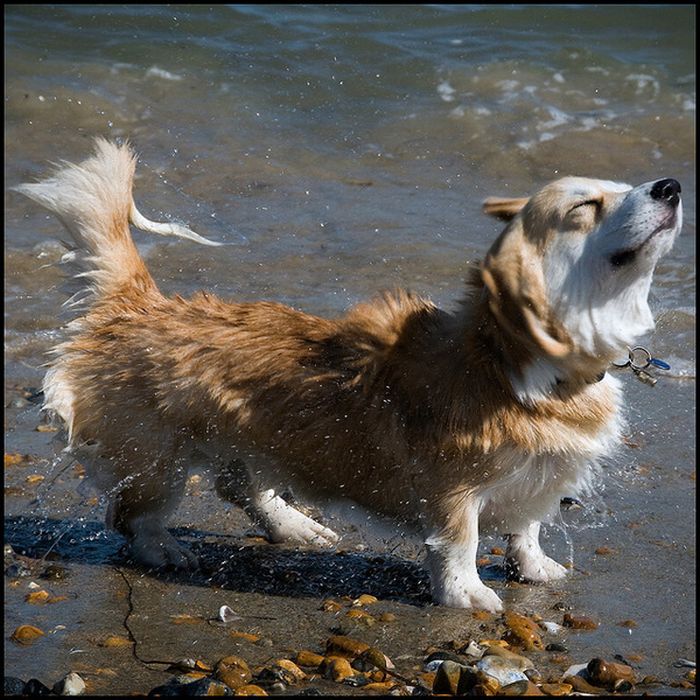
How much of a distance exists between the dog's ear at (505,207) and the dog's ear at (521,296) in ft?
0.96

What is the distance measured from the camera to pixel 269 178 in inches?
337

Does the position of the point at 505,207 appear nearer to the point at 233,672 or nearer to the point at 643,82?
the point at 233,672

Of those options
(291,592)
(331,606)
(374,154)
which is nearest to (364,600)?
(331,606)

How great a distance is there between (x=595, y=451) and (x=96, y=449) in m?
1.67

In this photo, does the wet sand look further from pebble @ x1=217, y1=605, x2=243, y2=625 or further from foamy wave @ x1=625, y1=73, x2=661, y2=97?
foamy wave @ x1=625, y1=73, x2=661, y2=97

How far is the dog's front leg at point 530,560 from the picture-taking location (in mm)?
4008

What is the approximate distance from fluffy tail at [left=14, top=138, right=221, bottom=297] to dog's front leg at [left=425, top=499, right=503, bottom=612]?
1360 millimetres

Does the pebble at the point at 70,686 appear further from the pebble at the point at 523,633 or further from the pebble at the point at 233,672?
the pebble at the point at 523,633

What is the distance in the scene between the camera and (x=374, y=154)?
9234mm

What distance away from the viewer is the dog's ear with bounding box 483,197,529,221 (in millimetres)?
3796

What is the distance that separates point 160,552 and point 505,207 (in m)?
1.66

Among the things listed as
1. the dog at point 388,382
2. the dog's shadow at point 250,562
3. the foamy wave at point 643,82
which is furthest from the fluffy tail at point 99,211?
the foamy wave at point 643,82

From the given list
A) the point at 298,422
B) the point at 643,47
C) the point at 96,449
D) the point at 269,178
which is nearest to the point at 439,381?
the point at 298,422

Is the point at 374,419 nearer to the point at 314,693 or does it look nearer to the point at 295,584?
the point at 295,584
